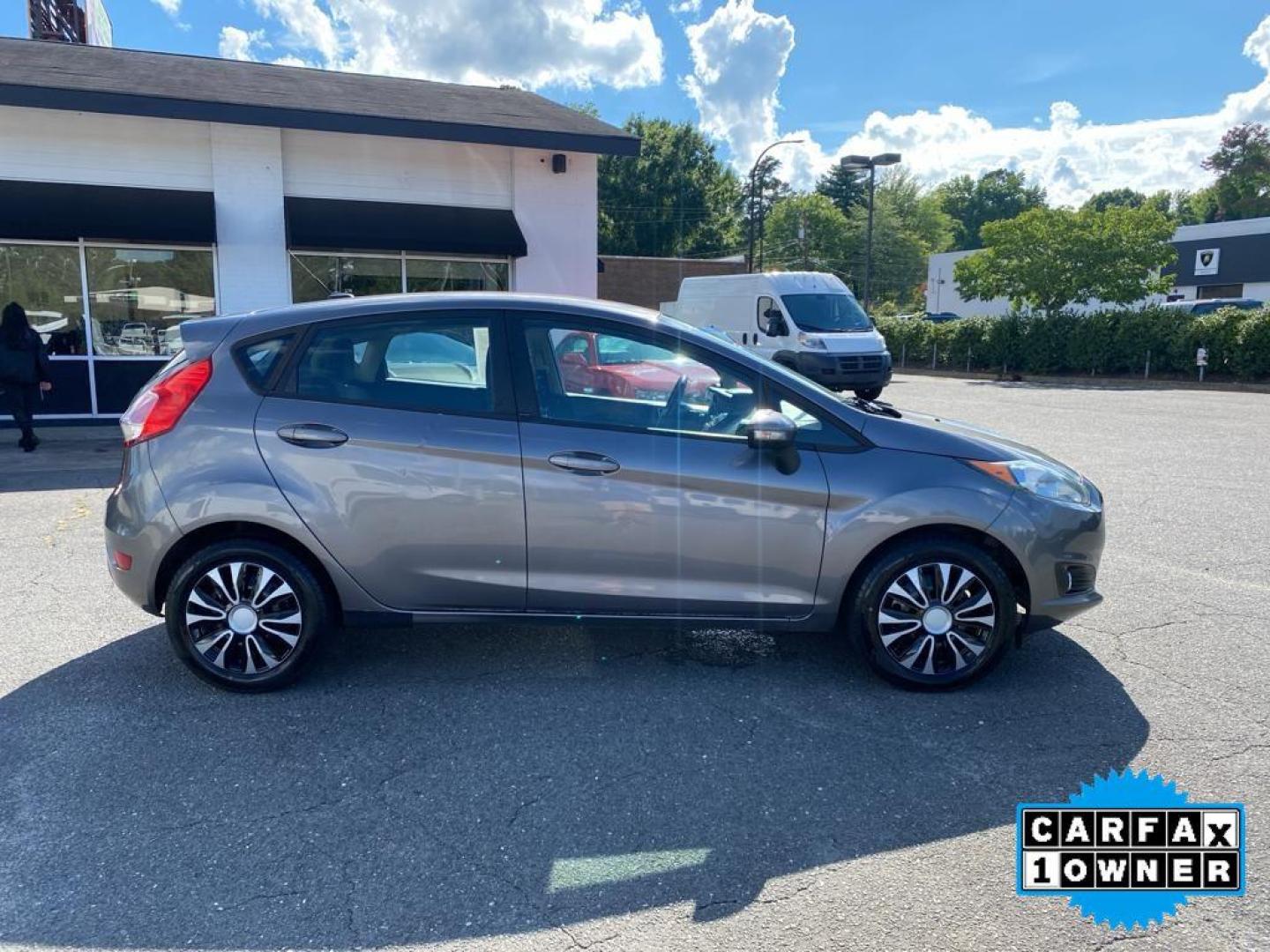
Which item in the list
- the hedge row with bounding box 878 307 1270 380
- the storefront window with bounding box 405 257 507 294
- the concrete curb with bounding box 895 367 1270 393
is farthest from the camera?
the hedge row with bounding box 878 307 1270 380

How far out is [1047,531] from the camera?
3934 mm

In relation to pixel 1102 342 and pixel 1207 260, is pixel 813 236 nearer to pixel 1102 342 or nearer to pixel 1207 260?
pixel 1207 260

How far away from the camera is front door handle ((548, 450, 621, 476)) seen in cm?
382

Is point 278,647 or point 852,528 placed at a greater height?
point 852,528

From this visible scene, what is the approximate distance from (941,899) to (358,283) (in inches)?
513

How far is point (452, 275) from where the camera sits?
46.9ft

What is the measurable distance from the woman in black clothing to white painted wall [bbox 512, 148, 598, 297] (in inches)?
259

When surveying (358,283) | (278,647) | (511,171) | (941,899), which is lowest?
(941,899)

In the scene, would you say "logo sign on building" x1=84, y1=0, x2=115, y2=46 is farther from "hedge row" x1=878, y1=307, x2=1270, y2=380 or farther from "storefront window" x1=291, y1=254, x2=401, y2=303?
"hedge row" x1=878, y1=307, x2=1270, y2=380

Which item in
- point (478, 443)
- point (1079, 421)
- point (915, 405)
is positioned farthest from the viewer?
point (915, 405)

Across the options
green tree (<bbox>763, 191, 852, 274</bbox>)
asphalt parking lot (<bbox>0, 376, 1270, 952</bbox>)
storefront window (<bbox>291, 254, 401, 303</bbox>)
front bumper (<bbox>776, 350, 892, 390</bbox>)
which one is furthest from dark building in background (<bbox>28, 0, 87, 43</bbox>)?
green tree (<bbox>763, 191, 852, 274</bbox>)

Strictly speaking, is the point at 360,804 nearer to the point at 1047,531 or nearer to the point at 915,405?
the point at 1047,531

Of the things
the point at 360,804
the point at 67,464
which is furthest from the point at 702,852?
the point at 67,464

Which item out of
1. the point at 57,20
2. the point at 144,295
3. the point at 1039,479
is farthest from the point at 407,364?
the point at 57,20
